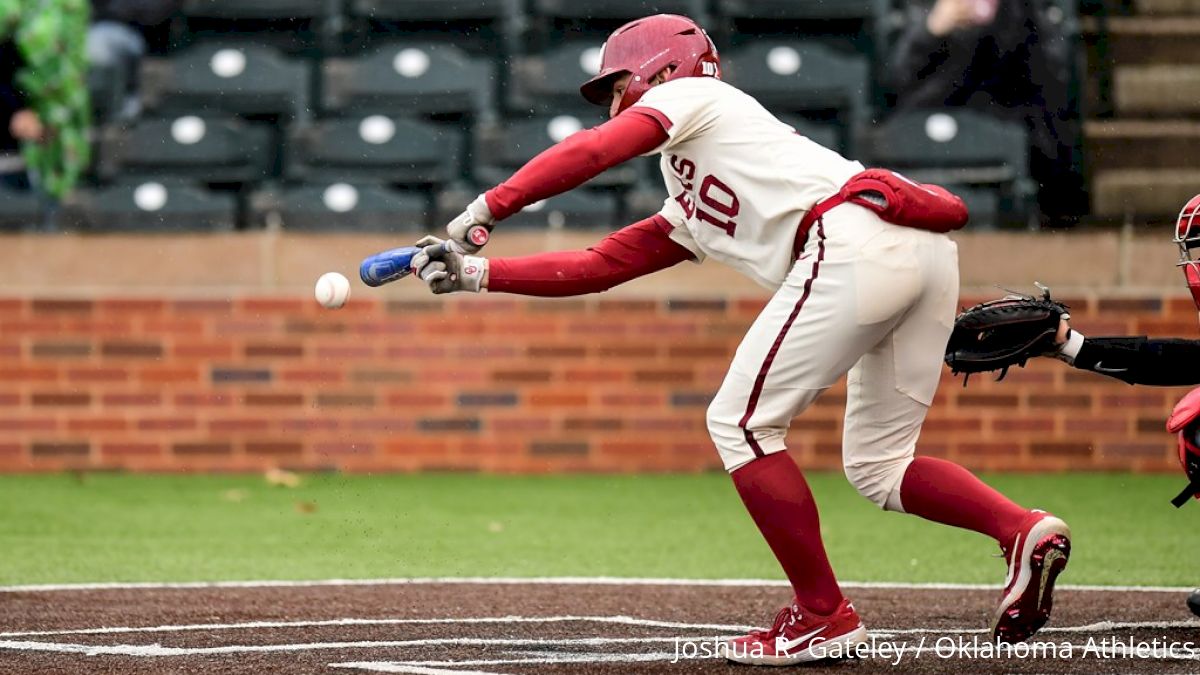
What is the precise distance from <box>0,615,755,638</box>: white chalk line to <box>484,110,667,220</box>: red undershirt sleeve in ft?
5.01

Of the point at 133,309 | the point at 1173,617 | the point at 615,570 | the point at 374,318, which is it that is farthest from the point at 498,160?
the point at 1173,617

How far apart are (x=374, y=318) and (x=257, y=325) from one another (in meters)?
0.60

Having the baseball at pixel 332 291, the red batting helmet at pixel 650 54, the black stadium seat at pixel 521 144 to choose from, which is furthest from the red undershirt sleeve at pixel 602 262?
the black stadium seat at pixel 521 144

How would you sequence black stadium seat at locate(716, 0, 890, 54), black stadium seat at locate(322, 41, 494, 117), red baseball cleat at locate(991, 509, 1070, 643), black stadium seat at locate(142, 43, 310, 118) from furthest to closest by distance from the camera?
black stadium seat at locate(716, 0, 890, 54)
black stadium seat at locate(142, 43, 310, 118)
black stadium seat at locate(322, 41, 494, 117)
red baseball cleat at locate(991, 509, 1070, 643)

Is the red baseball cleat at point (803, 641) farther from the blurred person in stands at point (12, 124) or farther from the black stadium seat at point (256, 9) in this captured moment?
the black stadium seat at point (256, 9)

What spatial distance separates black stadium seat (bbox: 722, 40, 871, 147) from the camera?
35.1ft

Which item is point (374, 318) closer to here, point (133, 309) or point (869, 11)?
point (133, 309)


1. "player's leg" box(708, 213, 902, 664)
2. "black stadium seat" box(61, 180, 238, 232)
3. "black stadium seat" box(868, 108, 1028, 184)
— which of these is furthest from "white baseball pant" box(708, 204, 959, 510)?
"black stadium seat" box(61, 180, 238, 232)

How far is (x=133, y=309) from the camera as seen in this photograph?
31.6 ft

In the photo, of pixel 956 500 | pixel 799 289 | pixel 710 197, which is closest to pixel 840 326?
pixel 799 289

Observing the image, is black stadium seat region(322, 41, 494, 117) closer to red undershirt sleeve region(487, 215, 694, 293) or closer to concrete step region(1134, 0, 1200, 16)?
concrete step region(1134, 0, 1200, 16)

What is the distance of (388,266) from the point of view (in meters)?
4.74

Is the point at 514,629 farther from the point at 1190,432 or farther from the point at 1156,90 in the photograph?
the point at 1156,90

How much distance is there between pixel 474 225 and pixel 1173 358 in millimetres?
2007
